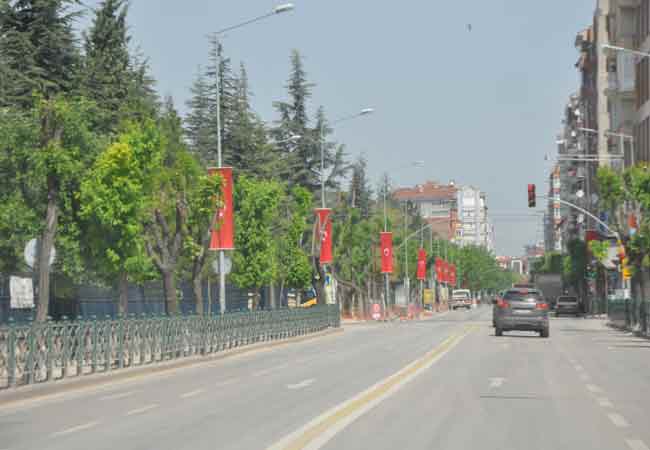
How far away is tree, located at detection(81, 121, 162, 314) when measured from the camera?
3491cm

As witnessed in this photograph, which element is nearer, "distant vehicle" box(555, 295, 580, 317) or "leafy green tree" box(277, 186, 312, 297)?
"leafy green tree" box(277, 186, 312, 297)

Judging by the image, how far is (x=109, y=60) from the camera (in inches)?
2510

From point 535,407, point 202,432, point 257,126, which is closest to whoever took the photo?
point 202,432

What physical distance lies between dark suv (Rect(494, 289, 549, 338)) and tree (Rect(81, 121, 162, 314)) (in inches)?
614

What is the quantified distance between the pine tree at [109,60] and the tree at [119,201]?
21212 millimetres

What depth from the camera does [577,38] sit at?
518 feet

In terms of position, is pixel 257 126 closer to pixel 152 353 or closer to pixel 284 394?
pixel 152 353

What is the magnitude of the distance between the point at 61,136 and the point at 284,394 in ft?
47.9

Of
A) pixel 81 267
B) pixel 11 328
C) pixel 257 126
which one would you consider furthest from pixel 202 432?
pixel 257 126

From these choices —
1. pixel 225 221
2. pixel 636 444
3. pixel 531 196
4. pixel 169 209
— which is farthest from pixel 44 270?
pixel 531 196

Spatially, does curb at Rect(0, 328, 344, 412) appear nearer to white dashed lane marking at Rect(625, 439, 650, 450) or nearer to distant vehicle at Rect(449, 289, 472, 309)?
white dashed lane marking at Rect(625, 439, 650, 450)

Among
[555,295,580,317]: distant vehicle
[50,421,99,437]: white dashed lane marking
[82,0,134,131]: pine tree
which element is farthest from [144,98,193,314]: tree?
[555,295,580,317]: distant vehicle

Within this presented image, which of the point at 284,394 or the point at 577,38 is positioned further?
the point at 577,38

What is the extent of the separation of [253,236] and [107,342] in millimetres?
34397
